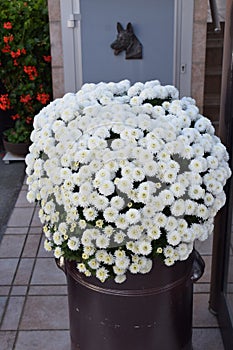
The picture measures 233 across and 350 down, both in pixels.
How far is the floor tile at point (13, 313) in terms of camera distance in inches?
106

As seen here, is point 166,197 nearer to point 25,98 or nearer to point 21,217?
point 21,217

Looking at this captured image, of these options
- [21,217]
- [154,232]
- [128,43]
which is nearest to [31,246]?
[21,217]

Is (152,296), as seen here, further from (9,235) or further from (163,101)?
(9,235)

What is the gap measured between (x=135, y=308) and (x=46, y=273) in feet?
4.20

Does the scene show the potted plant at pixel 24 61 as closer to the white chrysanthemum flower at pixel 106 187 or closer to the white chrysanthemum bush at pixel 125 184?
the white chrysanthemum bush at pixel 125 184

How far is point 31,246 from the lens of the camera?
3.45 metres

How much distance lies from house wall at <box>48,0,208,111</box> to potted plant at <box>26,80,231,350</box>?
212 centimetres

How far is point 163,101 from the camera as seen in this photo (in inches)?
85.0

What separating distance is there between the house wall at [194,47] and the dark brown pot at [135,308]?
7.84 feet

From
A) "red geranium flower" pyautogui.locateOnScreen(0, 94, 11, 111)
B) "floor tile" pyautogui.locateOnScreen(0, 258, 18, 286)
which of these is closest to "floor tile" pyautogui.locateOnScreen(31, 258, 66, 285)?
"floor tile" pyautogui.locateOnScreen(0, 258, 18, 286)

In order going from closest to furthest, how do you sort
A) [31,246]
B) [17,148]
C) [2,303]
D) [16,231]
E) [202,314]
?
1. [202,314]
2. [2,303]
3. [31,246]
4. [16,231]
5. [17,148]

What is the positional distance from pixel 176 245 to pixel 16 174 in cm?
306

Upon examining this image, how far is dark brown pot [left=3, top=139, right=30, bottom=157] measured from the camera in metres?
4.93

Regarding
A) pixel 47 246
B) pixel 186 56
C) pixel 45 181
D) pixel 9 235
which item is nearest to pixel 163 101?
pixel 45 181
